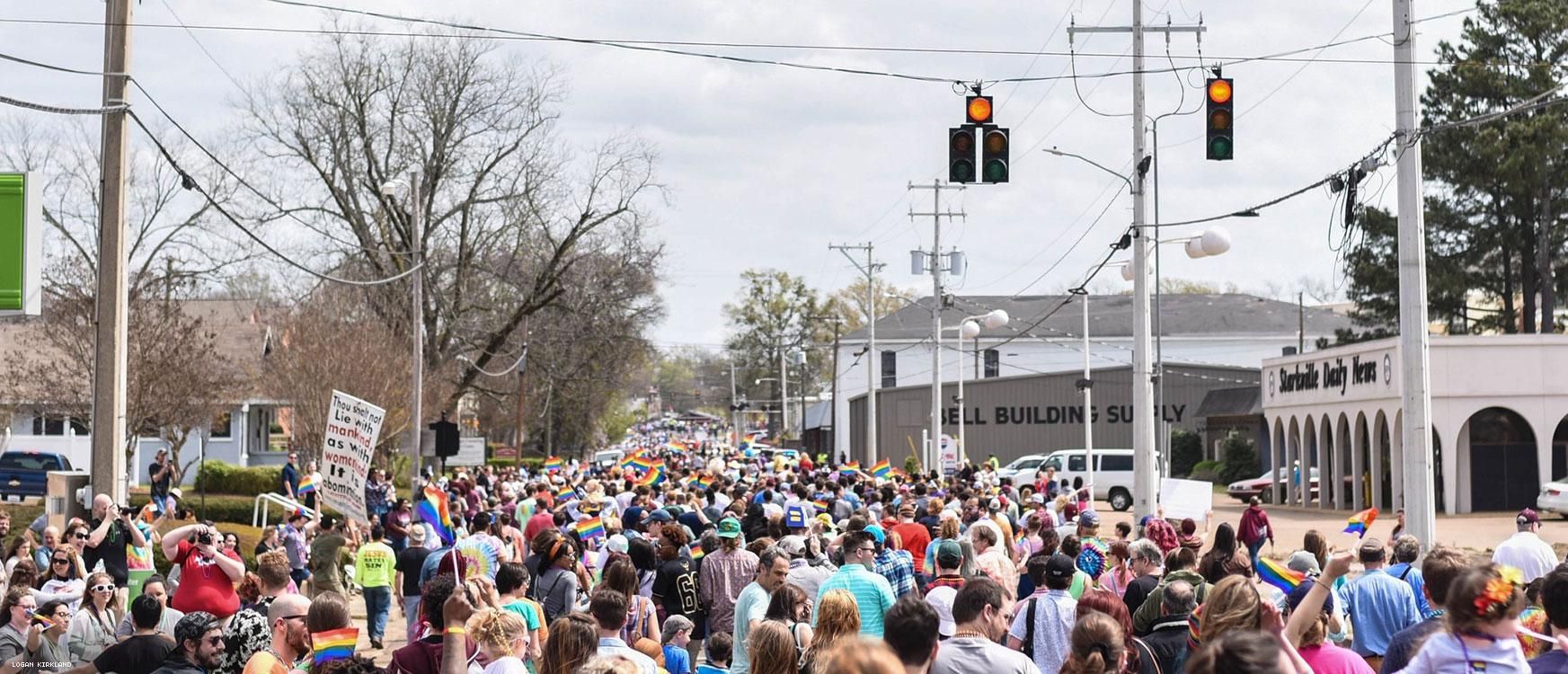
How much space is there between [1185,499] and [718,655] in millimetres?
15590

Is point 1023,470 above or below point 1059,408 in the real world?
below

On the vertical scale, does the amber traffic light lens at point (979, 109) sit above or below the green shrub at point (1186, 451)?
above

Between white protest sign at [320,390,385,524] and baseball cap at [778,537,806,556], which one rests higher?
white protest sign at [320,390,385,524]

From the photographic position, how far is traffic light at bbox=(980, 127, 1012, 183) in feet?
51.1

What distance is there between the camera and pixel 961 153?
51.2ft

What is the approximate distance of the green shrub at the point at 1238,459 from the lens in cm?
5659

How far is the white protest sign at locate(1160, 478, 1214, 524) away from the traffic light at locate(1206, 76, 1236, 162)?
8237 mm

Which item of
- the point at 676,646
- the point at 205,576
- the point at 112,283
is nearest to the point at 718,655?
the point at 676,646

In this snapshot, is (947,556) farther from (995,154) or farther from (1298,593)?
(995,154)

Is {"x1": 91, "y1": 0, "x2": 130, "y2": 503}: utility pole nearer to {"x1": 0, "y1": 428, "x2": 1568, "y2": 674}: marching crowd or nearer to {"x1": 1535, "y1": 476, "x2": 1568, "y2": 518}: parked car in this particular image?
{"x1": 0, "y1": 428, "x2": 1568, "y2": 674}: marching crowd

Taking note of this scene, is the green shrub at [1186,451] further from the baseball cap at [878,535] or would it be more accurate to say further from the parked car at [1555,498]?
the baseball cap at [878,535]

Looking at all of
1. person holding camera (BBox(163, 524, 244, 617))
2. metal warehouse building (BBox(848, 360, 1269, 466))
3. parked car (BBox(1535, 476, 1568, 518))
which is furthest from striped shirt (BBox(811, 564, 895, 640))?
metal warehouse building (BBox(848, 360, 1269, 466))

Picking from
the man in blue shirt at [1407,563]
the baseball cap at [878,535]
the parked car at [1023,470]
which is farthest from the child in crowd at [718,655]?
the parked car at [1023,470]

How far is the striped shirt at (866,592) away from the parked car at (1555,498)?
29791 millimetres
